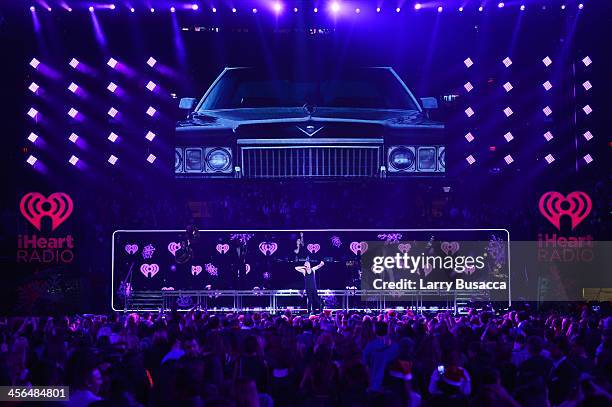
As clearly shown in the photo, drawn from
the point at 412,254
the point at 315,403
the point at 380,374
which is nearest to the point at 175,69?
the point at 412,254

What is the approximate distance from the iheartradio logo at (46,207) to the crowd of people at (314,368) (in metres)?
10.3

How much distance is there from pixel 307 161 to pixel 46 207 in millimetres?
6918

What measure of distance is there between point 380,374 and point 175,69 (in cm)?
1515

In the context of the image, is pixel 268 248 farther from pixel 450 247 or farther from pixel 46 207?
pixel 46 207

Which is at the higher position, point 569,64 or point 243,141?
point 569,64

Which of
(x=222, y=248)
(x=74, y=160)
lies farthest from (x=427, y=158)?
(x=74, y=160)

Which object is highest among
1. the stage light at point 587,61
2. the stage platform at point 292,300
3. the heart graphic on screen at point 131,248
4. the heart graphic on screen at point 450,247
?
the stage light at point 587,61

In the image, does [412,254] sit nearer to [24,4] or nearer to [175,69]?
[175,69]

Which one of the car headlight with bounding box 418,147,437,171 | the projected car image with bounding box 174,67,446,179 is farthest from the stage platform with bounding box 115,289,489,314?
the car headlight with bounding box 418,147,437,171

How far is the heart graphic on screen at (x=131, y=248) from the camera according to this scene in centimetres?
2223

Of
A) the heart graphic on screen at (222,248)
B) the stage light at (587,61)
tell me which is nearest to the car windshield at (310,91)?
the heart graphic on screen at (222,248)

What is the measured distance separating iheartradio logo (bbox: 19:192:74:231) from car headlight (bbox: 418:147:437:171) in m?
8.74

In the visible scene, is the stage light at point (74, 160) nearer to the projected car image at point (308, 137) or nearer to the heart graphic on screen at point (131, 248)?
the heart graphic on screen at point (131, 248)

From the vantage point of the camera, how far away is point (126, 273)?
72.9 ft
